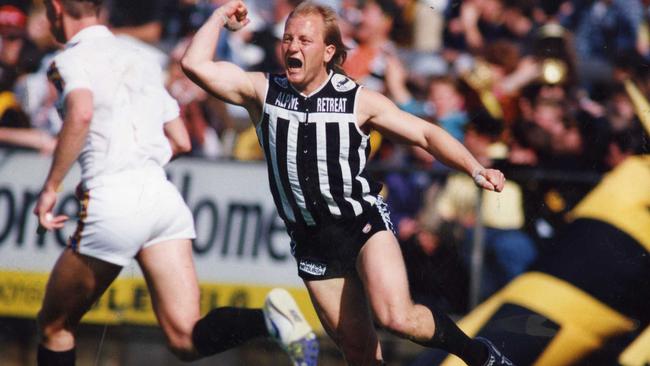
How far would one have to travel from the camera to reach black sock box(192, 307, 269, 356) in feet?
19.1

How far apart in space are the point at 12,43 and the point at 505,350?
339 centimetres

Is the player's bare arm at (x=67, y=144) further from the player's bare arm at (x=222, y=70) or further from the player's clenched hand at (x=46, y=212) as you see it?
the player's bare arm at (x=222, y=70)

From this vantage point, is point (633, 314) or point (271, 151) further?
point (633, 314)

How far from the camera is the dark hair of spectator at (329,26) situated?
5.59 m

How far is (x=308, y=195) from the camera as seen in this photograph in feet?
18.2

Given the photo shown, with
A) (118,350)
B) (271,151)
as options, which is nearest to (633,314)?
(271,151)

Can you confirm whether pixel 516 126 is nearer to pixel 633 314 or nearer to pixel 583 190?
pixel 583 190

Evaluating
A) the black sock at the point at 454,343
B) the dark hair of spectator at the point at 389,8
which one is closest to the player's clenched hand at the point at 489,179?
the black sock at the point at 454,343

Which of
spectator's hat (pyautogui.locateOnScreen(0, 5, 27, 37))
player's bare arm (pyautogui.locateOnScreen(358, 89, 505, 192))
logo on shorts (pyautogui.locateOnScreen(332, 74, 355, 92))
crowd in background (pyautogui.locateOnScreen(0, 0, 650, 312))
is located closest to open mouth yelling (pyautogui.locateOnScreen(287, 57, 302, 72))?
logo on shorts (pyautogui.locateOnScreen(332, 74, 355, 92))

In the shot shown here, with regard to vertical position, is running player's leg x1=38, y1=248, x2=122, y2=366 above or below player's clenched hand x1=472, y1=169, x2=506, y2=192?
below

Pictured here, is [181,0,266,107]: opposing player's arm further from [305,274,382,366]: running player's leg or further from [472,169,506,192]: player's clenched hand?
[472,169,506,192]: player's clenched hand

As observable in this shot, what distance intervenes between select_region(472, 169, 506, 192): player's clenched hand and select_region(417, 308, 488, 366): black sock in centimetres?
67

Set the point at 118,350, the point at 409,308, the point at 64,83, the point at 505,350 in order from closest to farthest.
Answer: the point at 409,308
the point at 64,83
the point at 505,350
the point at 118,350

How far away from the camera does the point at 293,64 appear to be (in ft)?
18.1
